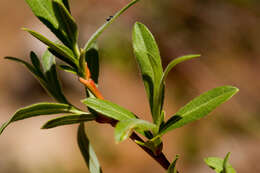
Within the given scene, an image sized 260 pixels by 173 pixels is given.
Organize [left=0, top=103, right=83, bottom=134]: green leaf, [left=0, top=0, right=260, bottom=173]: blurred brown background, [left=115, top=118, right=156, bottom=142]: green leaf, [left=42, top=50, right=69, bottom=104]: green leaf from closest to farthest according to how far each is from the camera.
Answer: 1. [left=115, top=118, right=156, bottom=142]: green leaf
2. [left=0, top=103, right=83, bottom=134]: green leaf
3. [left=42, top=50, right=69, bottom=104]: green leaf
4. [left=0, top=0, right=260, bottom=173]: blurred brown background

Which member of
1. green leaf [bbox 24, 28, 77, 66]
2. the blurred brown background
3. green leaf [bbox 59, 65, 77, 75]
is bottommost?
the blurred brown background

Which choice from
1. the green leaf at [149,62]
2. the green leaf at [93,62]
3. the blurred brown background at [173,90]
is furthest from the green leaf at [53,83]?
the blurred brown background at [173,90]

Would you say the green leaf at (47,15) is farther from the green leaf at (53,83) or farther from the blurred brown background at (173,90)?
the blurred brown background at (173,90)

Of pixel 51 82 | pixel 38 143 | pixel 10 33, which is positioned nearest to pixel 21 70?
pixel 10 33

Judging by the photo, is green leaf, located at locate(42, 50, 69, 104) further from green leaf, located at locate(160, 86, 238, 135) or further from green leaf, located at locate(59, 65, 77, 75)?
green leaf, located at locate(160, 86, 238, 135)

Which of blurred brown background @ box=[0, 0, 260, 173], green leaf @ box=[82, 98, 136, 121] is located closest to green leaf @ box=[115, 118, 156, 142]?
green leaf @ box=[82, 98, 136, 121]
